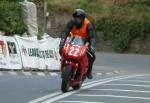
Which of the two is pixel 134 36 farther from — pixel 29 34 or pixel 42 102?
pixel 42 102

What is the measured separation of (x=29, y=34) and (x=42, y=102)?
58.6 feet

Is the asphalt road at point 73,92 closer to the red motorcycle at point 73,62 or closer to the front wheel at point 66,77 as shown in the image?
the front wheel at point 66,77

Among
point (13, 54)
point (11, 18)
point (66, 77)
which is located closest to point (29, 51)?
point (13, 54)

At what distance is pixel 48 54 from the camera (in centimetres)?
2725

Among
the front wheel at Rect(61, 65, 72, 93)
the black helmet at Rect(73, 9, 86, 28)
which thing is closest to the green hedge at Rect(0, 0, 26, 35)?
the black helmet at Rect(73, 9, 86, 28)

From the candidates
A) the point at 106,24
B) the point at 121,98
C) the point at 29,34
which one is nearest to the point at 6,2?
the point at 29,34

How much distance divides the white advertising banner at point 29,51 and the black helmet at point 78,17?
10084 millimetres

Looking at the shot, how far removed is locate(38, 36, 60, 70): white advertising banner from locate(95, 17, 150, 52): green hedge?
2516 centimetres

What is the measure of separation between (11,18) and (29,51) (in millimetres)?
4864

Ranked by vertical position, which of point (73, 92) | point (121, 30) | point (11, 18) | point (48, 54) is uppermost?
point (73, 92)

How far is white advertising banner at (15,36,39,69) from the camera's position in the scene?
2586 cm

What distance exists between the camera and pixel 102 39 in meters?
53.5

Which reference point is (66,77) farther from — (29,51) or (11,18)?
(11,18)

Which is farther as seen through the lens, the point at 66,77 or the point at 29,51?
the point at 29,51
